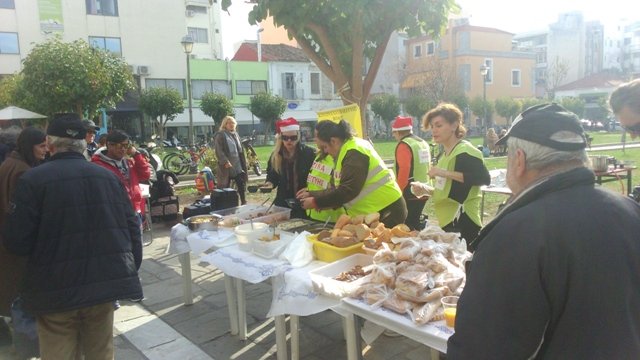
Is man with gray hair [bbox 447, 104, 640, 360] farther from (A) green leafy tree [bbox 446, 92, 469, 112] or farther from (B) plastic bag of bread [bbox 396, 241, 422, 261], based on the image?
(A) green leafy tree [bbox 446, 92, 469, 112]

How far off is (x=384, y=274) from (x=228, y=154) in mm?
6278

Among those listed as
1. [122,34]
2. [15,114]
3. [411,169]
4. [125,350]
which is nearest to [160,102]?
[122,34]

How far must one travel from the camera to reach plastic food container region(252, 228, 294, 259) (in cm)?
314

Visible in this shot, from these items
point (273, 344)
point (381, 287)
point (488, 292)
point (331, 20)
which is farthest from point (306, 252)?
point (331, 20)

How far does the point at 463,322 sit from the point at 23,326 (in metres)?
3.09

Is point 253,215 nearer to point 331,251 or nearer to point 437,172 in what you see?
point 331,251

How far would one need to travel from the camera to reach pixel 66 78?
13289 millimetres

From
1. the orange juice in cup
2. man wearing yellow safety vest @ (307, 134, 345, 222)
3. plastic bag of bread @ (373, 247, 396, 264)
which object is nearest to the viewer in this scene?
the orange juice in cup

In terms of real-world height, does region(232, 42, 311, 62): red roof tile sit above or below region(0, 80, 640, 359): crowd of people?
above

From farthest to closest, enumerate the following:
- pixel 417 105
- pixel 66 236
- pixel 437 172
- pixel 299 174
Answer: pixel 417 105 < pixel 299 174 < pixel 437 172 < pixel 66 236

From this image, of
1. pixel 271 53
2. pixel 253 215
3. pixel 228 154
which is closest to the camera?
pixel 253 215

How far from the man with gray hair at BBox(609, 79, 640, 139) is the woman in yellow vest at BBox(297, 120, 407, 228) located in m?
1.61

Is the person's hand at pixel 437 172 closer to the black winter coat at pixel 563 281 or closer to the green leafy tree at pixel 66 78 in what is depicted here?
the black winter coat at pixel 563 281

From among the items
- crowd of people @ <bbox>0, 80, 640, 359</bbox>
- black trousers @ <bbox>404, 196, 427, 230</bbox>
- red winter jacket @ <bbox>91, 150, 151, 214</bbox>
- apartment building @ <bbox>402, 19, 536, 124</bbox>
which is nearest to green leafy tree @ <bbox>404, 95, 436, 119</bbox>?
apartment building @ <bbox>402, 19, 536, 124</bbox>
